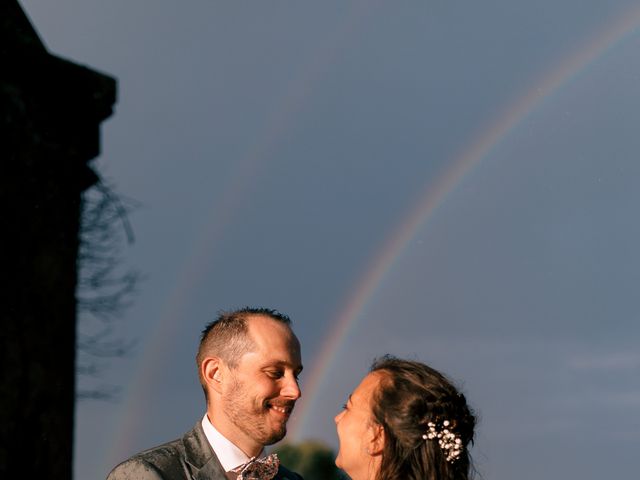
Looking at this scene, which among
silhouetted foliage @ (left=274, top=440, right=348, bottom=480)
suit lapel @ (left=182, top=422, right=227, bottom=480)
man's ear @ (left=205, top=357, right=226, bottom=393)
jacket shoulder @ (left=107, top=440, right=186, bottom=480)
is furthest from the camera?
silhouetted foliage @ (left=274, top=440, right=348, bottom=480)

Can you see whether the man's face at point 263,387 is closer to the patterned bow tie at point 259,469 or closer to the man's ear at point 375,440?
the patterned bow tie at point 259,469

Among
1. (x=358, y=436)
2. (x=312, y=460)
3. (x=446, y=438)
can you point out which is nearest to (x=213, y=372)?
(x=358, y=436)

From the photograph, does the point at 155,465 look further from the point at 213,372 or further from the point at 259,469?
the point at 213,372

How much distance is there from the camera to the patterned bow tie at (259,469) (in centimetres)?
509

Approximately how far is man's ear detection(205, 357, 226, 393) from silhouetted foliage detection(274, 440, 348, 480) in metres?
14.7

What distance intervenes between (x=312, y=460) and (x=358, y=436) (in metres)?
15.4

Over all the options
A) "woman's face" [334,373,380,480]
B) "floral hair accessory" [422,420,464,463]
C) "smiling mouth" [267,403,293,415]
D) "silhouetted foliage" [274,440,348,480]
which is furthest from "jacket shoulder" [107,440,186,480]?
"silhouetted foliage" [274,440,348,480]

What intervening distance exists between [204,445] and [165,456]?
0.26 meters

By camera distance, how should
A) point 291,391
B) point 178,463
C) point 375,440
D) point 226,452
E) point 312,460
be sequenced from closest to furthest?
1. point 375,440
2. point 178,463
3. point 226,452
4. point 291,391
5. point 312,460

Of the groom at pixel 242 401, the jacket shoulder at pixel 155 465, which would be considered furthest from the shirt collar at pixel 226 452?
the jacket shoulder at pixel 155 465

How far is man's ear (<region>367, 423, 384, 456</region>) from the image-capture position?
4.84 m

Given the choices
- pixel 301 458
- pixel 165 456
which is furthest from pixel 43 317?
pixel 301 458

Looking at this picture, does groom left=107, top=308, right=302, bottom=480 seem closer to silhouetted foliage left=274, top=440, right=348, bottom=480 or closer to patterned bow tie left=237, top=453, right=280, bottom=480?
patterned bow tie left=237, top=453, right=280, bottom=480

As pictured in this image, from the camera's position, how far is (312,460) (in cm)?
1973
